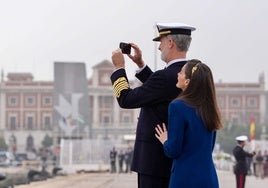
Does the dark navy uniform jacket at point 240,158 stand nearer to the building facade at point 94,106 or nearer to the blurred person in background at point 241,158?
the blurred person in background at point 241,158

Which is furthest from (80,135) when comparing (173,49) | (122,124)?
(122,124)

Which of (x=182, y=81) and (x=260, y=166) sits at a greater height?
(x=182, y=81)

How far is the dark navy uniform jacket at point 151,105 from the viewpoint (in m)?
4.74

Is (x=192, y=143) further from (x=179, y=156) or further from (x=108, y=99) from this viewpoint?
(x=108, y=99)

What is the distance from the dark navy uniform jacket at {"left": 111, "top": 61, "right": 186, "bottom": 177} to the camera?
474 centimetres

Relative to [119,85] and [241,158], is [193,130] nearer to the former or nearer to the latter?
[119,85]

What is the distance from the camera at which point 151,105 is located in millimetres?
4781

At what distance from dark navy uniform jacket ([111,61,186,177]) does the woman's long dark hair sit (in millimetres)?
247

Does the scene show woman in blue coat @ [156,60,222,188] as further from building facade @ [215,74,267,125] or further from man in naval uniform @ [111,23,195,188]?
building facade @ [215,74,267,125]

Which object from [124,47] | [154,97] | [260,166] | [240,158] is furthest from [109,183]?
[154,97]

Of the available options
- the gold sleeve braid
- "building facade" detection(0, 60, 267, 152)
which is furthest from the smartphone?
"building facade" detection(0, 60, 267, 152)

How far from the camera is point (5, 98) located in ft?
376

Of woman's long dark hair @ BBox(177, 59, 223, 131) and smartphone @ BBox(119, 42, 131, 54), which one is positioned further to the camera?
smartphone @ BBox(119, 42, 131, 54)

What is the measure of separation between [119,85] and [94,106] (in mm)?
108571
